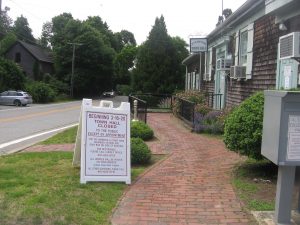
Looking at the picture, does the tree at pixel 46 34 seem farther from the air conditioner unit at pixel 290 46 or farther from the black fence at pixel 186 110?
the air conditioner unit at pixel 290 46

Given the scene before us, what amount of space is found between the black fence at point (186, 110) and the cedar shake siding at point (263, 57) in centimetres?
176

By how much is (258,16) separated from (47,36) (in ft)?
305

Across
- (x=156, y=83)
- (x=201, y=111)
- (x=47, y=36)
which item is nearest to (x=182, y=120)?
(x=201, y=111)

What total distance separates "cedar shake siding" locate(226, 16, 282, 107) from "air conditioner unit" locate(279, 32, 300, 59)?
1.92 meters

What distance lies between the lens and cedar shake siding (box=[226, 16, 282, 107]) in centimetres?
1213

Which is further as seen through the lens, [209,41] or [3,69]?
[3,69]

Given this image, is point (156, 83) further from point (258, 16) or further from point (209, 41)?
point (258, 16)

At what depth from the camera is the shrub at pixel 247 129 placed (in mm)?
7484

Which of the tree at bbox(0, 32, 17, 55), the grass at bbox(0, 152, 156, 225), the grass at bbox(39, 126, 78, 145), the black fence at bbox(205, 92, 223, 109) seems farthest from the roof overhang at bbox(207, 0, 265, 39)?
the tree at bbox(0, 32, 17, 55)

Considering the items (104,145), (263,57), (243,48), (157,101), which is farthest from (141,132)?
(157,101)

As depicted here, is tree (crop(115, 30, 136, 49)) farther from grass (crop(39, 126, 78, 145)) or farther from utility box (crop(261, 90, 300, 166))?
utility box (crop(261, 90, 300, 166))

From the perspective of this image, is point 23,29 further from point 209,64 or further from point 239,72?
point 239,72

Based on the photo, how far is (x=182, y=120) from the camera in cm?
1814

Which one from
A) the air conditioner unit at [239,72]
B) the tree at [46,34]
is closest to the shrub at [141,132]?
the air conditioner unit at [239,72]
